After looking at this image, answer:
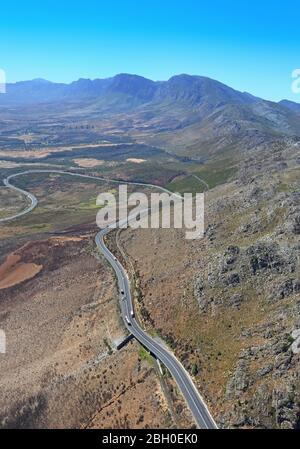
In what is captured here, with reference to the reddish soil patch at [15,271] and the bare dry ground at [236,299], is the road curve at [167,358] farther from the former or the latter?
the reddish soil patch at [15,271]

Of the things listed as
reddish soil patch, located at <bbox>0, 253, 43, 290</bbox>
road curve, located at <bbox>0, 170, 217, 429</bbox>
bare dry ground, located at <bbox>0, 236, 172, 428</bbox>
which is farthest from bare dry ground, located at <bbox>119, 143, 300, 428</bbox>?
reddish soil patch, located at <bbox>0, 253, 43, 290</bbox>

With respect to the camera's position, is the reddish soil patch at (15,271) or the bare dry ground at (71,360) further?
the reddish soil patch at (15,271)

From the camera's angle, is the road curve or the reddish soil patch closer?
the road curve

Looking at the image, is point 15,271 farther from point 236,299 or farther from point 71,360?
point 236,299

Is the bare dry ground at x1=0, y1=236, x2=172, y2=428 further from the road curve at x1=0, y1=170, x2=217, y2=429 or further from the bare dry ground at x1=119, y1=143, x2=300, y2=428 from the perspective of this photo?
the bare dry ground at x1=119, y1=143, x2=300, y2=428

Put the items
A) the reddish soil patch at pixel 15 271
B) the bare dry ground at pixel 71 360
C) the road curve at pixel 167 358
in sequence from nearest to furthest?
the road curve at pixel 167 358 < the bare dry ground at pixel 71 360 < the reddish soil patch at pixel 15 271

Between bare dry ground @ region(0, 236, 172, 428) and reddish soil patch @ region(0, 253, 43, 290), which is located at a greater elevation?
reddish soil patch @ region(0, 253, 43, 290)

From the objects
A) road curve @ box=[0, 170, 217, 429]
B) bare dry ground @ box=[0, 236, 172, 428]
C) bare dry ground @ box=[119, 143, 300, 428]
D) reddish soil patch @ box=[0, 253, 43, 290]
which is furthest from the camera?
reddish soil patch @ box=[0, 253, 43, 290]

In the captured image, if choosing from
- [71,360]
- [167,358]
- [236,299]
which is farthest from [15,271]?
[236,299]

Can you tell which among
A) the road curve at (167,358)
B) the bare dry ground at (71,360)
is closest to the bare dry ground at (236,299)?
the road curve at (167,358)

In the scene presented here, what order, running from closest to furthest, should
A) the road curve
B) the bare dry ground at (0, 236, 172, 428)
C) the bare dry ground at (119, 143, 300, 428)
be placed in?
the road curve
the bare dry ground at (119, 143, 300, 428)
the bare dry ground at (0, 236, 172, 428)
